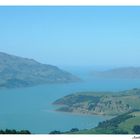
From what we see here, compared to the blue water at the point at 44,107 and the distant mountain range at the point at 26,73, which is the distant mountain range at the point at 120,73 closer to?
the blue water at the point at 44,107

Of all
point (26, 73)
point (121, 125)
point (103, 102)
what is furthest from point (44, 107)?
point (121, 125)

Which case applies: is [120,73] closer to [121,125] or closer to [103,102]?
[103,102]

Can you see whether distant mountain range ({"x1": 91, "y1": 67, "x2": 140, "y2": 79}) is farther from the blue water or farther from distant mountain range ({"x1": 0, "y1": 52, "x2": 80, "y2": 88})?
distant mountain range ({"x1": 0, "y1": 52, "x2": 80, "y2": 88})

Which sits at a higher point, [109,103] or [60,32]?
[60,32]

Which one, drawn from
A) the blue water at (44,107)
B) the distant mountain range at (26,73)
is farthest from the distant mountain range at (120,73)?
the distant mountain range at (26,73)
